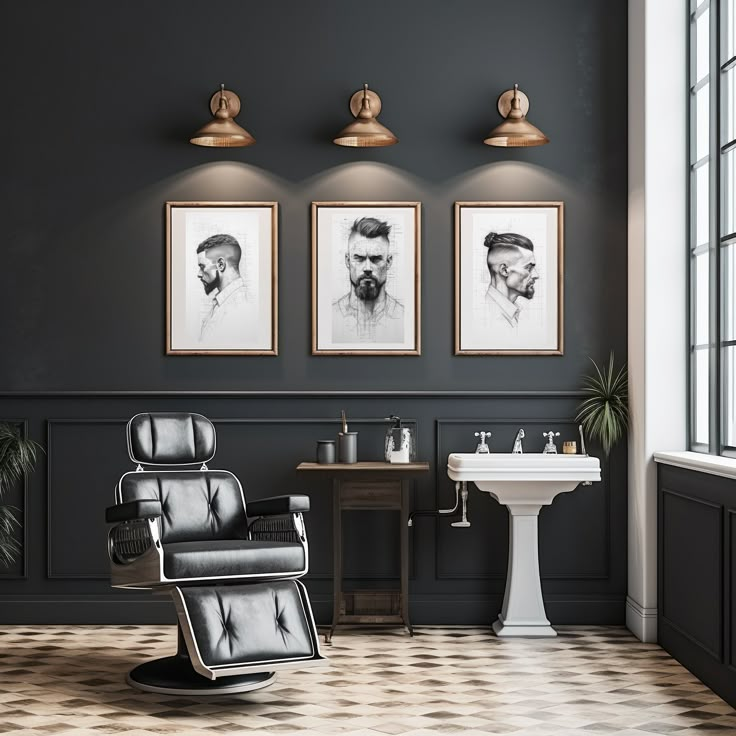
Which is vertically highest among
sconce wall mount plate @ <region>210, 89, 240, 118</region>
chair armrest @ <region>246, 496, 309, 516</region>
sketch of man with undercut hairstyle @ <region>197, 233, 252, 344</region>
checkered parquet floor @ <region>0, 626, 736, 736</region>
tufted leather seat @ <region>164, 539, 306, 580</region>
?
sconce wall mount plate @ <region>210, 89, 240, 118</region>

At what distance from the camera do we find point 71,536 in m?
5.59

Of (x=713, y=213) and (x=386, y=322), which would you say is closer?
(x=713, y=213)

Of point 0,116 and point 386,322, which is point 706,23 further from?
point 0,116

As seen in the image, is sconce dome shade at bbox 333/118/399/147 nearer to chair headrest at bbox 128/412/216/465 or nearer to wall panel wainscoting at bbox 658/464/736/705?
chair headrest at bbox 128/412/216/465

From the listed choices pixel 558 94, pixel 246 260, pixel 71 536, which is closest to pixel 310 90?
pixel 246 260

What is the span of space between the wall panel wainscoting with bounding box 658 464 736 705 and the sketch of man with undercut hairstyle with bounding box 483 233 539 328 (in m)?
1.17

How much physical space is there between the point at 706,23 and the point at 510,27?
3.54ft

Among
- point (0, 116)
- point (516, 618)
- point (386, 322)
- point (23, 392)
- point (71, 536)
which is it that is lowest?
point (516, 618)

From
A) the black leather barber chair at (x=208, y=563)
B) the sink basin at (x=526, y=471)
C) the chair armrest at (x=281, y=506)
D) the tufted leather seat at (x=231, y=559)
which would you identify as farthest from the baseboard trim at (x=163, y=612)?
the tufted leather seat at (x=231, y=559)

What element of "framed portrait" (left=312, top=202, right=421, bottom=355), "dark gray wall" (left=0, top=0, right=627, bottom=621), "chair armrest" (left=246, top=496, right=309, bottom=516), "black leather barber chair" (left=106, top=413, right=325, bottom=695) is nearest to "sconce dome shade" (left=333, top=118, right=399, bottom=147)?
"dark gray wall" (left=0, top=0, right=627, bottom=621)

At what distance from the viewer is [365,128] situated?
5.30 m

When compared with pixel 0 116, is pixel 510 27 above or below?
above

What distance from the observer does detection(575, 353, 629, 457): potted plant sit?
214 inches

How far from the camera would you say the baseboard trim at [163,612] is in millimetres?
5566
